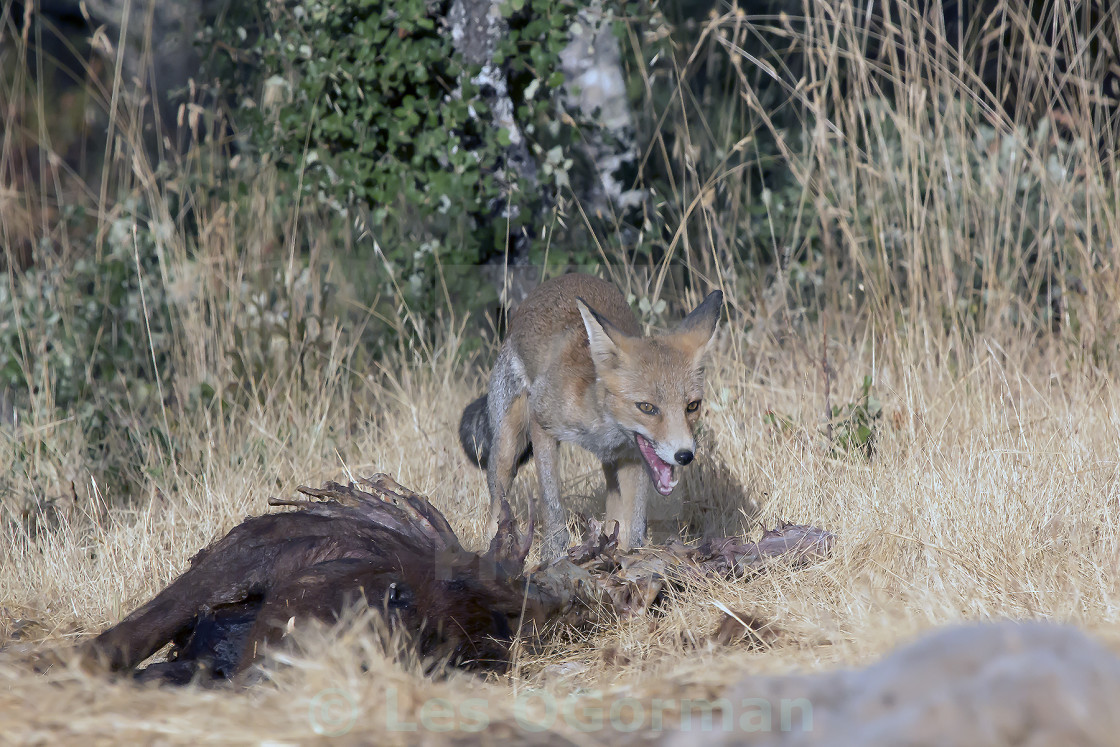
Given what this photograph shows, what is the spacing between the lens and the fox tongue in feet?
13.1

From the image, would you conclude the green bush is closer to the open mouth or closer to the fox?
the fox

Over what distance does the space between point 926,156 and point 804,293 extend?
1190 millimetres

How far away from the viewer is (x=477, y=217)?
607 cm

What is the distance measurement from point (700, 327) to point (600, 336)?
0.47m

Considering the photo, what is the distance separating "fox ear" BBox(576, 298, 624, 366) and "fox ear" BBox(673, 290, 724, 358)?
1.04 feet

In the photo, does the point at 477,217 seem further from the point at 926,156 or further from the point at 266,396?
the point at 926,156

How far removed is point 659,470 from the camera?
4.02 m

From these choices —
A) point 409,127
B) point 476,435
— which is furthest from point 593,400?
point 409,127

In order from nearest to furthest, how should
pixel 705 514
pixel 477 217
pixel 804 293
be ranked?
pixel 705 514
pixel 477 217
pixel 804 293

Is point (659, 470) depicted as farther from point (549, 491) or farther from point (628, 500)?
point (549, 491)

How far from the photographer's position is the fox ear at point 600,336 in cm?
401

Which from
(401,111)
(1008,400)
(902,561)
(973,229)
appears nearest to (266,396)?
(401,111)

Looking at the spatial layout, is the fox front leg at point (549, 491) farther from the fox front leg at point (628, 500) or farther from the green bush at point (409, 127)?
the green bush at point (409, 127)

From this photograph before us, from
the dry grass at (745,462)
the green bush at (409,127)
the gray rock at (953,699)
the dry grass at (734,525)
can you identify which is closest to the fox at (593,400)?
the dry grass at (745,462)
